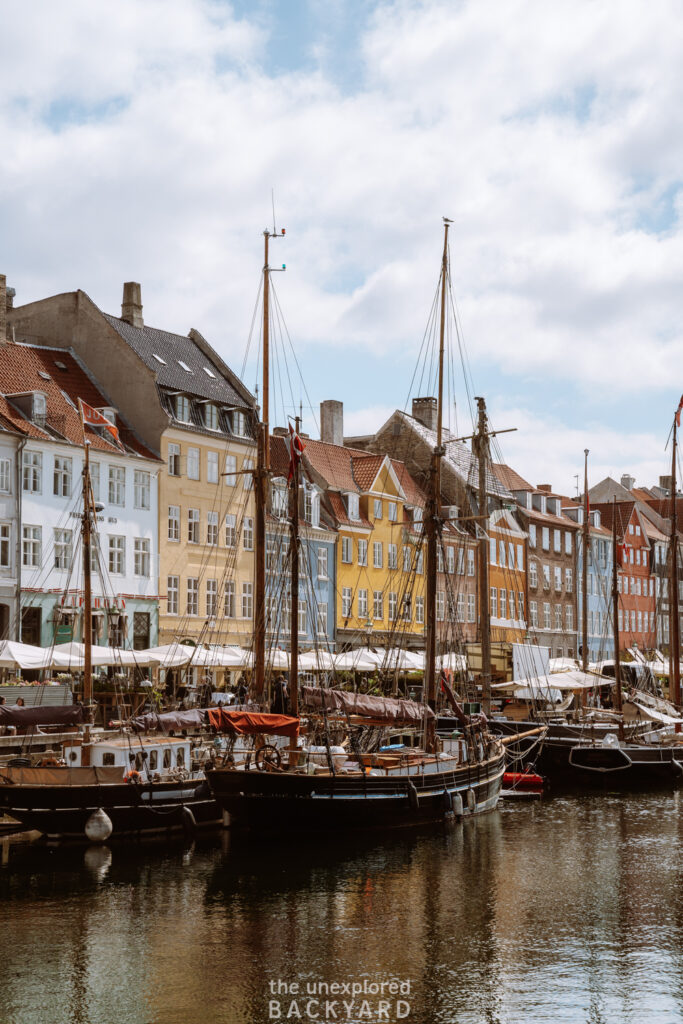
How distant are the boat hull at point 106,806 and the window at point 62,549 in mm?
20480

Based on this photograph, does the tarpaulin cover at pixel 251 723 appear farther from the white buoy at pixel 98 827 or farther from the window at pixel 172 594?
the window at pixel 172 594

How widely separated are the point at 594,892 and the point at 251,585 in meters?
37.9

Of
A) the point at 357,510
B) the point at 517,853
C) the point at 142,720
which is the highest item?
the point at 357,510

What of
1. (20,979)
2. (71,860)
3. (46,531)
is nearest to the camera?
(20,979)

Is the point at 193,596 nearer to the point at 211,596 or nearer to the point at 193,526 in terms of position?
the point at 211,596

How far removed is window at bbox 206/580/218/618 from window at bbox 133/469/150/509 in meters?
5.62

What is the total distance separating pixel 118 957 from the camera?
20453 millimetres

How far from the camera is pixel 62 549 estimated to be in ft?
169

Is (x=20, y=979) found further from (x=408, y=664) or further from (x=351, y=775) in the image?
(x=408, y=664)

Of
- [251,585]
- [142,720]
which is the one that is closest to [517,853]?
[142,720]

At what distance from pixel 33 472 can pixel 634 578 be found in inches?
2522

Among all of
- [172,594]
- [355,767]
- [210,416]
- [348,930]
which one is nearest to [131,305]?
[210,416]

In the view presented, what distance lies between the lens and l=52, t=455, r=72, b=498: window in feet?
171

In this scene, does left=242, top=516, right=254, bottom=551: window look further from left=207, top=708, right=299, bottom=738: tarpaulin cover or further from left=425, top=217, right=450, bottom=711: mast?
left=207, top=708, right=299, bottom=738: tarpaulin cover
